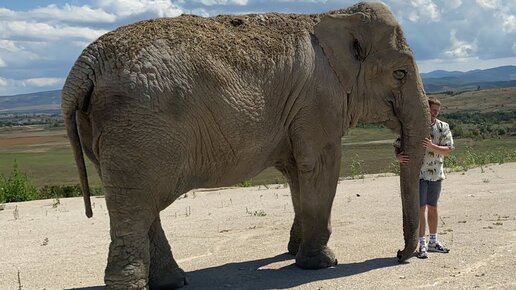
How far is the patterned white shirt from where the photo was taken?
28.0ft

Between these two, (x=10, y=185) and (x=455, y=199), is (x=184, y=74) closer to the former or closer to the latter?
(x=455, y=199)

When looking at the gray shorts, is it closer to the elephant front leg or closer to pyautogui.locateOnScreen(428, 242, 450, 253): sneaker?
pyautogui.locateOnScreen(428, 242, 450, 253): sneaker

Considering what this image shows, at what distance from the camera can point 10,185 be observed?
19.1 meters

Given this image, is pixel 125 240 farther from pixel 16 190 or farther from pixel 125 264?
pixel 16 190

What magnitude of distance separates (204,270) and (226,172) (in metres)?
1.81

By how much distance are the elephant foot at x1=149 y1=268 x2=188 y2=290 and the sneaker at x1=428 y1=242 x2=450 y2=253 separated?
10.7ft

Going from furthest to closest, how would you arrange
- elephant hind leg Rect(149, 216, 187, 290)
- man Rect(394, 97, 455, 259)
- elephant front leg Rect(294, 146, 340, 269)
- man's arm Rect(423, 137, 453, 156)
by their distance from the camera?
man Rect(394, 97, 455, 259) → man's arm Rect(423, 137, 453, 156) → elephant front leg Rect(294, 146, 340, 269) → elephant hind leg Rect(149, 216, 187, 290)

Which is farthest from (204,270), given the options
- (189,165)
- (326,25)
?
(326,25)

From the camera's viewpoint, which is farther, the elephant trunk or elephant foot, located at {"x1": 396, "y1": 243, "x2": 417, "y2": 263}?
the elephant trunk

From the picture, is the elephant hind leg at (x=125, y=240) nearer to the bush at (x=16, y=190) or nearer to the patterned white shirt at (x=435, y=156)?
the patterned white shirt at (x=435, y=156)

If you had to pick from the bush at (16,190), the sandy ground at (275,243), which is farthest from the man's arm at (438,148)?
the bush at (16,190)

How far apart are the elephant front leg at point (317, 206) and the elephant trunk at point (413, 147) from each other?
963 mm

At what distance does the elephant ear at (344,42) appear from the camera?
7.76 metres

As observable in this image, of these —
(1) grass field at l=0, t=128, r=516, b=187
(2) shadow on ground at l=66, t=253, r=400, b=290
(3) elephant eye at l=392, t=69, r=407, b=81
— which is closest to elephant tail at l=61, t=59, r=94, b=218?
(2) shadow on ground at l=66, t=253, r=400, b=290
